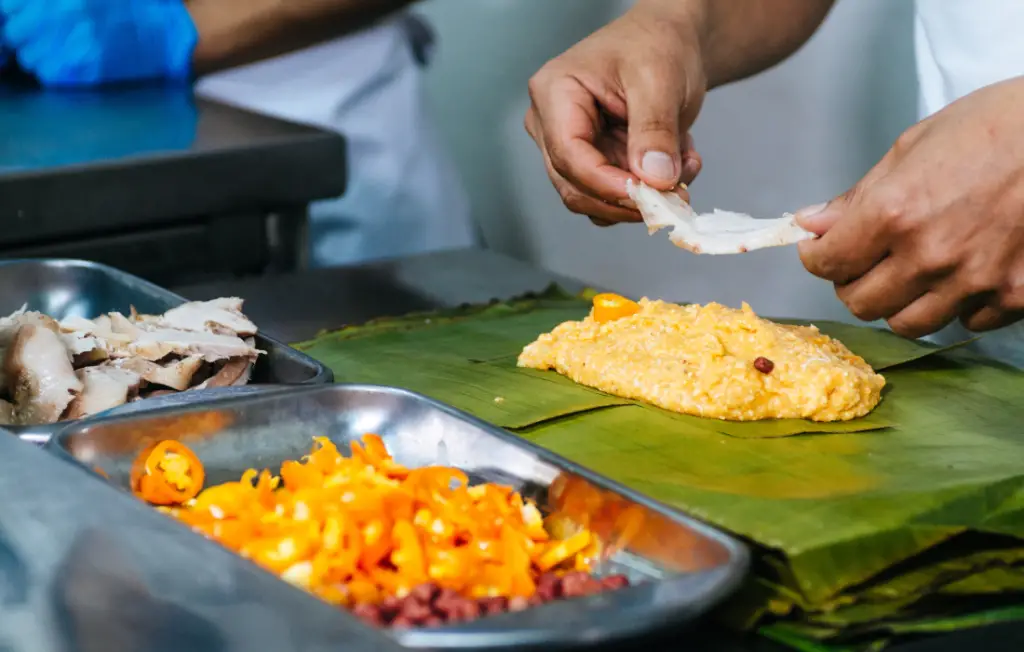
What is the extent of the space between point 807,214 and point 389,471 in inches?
34.4

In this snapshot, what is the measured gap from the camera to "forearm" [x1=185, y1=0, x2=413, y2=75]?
3.73m

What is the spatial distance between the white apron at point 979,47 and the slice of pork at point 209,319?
1421 millimetres

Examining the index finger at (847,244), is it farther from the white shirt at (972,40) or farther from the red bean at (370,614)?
the red bean at (370,614)

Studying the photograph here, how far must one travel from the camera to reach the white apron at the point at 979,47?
94.1 inches

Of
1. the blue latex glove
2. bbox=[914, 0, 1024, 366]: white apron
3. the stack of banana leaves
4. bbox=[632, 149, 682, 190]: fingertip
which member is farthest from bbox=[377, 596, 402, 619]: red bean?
the blue latex glove

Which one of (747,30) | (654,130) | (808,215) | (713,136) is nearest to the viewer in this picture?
(808,215)

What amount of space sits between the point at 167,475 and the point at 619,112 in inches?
50.6

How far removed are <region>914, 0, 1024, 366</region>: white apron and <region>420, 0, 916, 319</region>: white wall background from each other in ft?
4.07

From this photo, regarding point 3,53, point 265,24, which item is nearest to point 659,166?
point 265,24

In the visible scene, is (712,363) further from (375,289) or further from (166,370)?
(375,289)

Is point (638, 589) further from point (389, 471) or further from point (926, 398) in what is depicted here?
point (926, 398)

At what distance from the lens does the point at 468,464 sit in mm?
1471

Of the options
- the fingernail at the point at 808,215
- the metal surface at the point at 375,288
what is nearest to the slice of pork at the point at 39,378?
the metal surface at the point at 375,288

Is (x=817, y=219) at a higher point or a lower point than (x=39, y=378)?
higher
